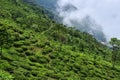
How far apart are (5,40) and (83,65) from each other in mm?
51365

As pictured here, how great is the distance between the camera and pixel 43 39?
181m

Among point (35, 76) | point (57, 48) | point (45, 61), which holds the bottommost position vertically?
point (35, 76)

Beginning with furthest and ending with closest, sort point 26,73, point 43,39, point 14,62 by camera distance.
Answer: point 43,39 < point 14,62 < point 26,73

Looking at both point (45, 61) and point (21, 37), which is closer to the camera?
point (45, 61)

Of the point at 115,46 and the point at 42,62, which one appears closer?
the point at 42,62


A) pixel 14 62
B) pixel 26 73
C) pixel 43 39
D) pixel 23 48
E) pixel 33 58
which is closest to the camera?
pixel 26 73

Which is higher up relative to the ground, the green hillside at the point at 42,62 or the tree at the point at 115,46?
the tree at the point at 115,46

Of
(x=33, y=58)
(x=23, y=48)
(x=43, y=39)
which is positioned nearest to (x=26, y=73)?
(x=33, y=58)

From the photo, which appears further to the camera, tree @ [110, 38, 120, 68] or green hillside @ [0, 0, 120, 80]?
tree @ [110, 38, 120, 68]

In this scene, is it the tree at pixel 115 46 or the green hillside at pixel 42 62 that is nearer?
the green hillside at pixel 42 62

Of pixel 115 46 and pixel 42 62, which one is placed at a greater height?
pixel 115 46

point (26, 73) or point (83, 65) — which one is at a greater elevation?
point (83, 65)

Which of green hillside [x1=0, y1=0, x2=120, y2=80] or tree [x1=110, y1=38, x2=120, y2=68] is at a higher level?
tree [x1=110, y1=38, x2=120, y2=68]

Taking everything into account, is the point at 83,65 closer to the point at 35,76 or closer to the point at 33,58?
the point at 33,58
